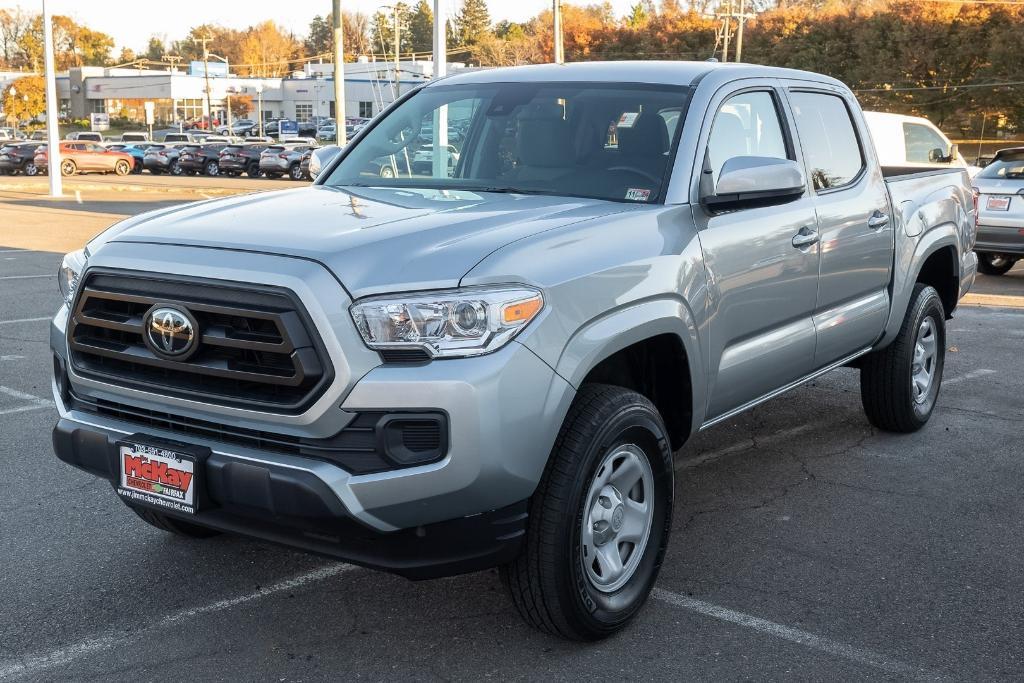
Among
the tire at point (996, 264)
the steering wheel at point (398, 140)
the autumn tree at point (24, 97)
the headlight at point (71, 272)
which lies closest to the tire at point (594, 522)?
the headlight at point (71, 272)

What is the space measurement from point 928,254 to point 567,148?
8.78 ft

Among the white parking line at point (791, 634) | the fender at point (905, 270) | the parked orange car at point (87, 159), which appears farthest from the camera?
the parked orange car at point (87, 159)

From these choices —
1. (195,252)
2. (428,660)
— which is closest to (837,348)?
(428,660)

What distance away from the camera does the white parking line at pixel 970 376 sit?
805 cm

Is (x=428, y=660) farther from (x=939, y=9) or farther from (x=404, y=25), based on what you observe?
(x=404, y=25)

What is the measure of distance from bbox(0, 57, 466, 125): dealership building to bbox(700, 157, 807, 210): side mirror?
10463 cm

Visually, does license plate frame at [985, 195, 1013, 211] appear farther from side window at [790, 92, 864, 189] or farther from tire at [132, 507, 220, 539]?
tire at [132, 507, 220, 539]

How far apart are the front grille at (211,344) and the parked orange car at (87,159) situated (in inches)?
1709

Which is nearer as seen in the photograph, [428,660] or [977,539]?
[428,660]

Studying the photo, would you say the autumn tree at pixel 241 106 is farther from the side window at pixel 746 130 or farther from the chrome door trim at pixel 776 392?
the side window at pixel 746 130

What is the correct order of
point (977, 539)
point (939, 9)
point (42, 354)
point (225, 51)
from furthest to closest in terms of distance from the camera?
point (225, 51) → point (939, 9) → point (42, 354) → point (977, 539)

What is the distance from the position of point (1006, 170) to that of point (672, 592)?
11667 mm

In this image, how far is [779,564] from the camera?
455 cm

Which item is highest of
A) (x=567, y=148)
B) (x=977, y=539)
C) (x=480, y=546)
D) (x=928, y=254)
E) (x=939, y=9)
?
(x=939, y=9)
